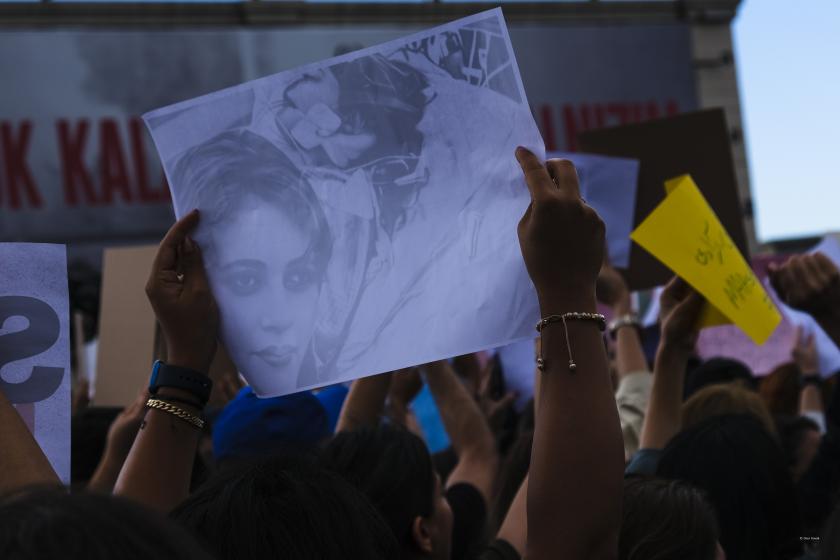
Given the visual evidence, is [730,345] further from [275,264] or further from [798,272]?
[275,264]

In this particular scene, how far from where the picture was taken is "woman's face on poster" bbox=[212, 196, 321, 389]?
6.46 feet

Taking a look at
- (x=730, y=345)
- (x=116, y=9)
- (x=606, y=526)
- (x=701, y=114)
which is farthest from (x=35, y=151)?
(x=606, y=526)

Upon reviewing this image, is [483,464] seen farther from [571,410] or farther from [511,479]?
[571,410]

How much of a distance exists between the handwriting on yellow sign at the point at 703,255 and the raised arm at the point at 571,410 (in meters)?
1.01

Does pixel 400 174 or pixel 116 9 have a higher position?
pixel 116 9

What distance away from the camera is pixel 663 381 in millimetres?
2652

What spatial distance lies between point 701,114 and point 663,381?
1024mm

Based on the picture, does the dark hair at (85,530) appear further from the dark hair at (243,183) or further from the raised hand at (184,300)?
the dark hair at (243,183)

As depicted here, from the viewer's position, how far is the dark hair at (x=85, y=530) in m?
0.81

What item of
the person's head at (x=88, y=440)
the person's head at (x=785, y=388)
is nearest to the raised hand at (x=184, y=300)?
the person's head at (x=88, y=440)

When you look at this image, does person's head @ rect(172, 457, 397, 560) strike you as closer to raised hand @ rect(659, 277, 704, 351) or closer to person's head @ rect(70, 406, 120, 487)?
raised hand @ rect(659, 277, 704, 351)

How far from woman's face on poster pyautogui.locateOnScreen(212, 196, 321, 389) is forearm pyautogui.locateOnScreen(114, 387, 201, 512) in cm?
19

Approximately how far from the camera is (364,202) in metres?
1.98

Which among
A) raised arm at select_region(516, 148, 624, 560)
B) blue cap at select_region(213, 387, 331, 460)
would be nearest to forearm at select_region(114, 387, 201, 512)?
raised arm at select_region(516, 148, 624, 560)
